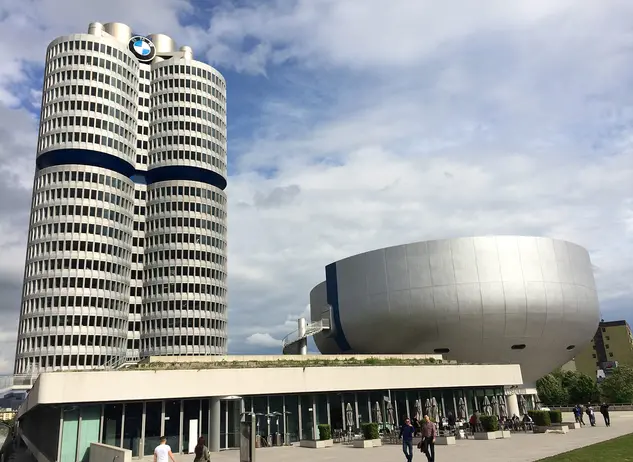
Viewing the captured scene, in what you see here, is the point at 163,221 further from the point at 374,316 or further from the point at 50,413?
the point at 50,413

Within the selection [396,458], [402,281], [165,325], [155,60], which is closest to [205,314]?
[165,325]

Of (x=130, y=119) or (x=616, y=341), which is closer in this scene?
(x=130, y=119)

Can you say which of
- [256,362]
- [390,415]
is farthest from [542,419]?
[256,362]

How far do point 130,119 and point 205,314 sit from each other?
135 ft

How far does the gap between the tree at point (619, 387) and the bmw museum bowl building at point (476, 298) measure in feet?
72.0

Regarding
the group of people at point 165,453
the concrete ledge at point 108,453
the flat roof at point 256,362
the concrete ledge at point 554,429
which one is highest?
the flat roof at point 256,362

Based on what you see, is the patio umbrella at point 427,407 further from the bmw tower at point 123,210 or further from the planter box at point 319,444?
the bmw tower at point 123,210

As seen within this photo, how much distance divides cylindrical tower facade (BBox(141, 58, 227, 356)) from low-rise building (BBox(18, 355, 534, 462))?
59.0m

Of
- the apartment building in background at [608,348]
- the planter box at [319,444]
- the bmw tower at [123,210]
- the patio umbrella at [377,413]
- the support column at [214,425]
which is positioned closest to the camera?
the planter box at [319,444]

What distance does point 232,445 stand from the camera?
34.3m

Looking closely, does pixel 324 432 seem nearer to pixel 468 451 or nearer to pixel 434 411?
pixel 468 451

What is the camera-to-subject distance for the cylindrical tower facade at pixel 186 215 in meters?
99.0

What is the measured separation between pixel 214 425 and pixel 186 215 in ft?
245

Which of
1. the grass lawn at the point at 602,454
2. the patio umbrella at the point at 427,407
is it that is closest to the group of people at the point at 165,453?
the grass lawn at the point at 602,454
